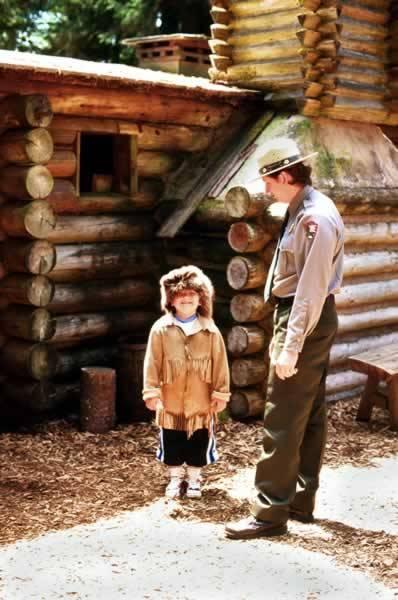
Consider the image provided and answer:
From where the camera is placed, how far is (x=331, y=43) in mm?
10008

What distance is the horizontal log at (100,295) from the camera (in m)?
9.40

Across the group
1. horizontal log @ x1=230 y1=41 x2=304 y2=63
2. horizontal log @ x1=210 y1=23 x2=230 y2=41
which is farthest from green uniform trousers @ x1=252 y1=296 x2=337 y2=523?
horizontal log @ x1=210 y1=23 x2=230 y2=41

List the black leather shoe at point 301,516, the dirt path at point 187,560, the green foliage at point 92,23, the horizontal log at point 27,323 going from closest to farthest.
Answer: the dirt path at point 187,560 < the black leather shoe at point 301,516 < the horizontal log at point 27,323 < the green foliage at point 92,23

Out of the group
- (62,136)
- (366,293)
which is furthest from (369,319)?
(62,136)

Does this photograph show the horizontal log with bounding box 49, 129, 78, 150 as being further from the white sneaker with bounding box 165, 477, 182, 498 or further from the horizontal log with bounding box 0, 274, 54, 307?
the white sneaker with bounding box 165, 477, 182, 498

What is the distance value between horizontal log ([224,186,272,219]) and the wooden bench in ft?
5.84

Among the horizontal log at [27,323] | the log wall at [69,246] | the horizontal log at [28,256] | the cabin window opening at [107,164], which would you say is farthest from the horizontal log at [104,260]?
the cabin window opening at [107,164]

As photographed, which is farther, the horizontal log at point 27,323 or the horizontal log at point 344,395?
the horizontal log at point 344,395

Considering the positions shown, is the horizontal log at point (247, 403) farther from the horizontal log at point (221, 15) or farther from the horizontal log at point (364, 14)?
the horizontal log at point (221, 15)

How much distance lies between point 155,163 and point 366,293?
8.87 ft

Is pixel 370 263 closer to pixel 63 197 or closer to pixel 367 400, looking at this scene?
pixel 367 400

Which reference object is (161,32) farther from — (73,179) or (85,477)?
(85,477)

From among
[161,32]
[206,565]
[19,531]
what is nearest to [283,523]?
[206,565]

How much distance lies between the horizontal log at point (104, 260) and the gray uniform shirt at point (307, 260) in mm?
3488
